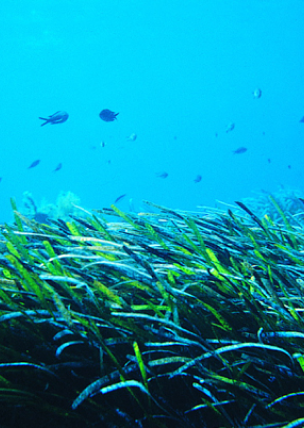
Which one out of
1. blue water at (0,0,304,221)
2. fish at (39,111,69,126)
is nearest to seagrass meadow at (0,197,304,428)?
fish at (39,111,69,126)

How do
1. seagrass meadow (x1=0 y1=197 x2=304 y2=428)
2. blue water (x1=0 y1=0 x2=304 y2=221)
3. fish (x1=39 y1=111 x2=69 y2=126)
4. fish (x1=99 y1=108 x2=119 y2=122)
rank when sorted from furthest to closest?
blue water (x1=0 y1=0 x2=304 y2=221), fish (x1=99 y1=108 x2=119 y2=122), fish (x1=39 y1=111 x2=69 y2=126), seagrass meadow (x1=0 y1=197 x2=304 y2=428)

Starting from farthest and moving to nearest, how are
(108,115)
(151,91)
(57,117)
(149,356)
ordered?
1. (151,91)
2. (108,115)
3. (57,117)
4. (149,356)

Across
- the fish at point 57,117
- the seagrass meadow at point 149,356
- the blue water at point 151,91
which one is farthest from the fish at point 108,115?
the blue water at point 151,91

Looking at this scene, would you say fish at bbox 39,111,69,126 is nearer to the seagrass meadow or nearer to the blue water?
the seagrass meadow

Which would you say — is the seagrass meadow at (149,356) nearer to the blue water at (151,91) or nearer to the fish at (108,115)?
the fish at (108,115)

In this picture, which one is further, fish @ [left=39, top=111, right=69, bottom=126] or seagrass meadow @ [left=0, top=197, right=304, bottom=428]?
fish @ [left=39, top=111, right=69, bottom=126]

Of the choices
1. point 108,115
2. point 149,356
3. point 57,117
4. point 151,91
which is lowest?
point 149,356

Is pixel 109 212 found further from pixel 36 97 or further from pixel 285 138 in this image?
pixel 285 138

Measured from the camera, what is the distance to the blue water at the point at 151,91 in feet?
217

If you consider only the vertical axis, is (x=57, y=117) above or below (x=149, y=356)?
above

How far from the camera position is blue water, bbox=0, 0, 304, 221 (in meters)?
66.0

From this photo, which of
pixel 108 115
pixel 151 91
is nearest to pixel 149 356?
pixel 108 115

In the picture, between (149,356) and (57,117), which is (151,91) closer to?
(57,117)

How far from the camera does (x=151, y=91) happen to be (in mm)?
117812
